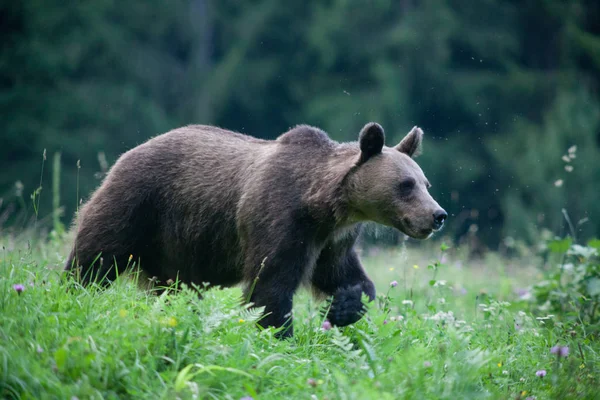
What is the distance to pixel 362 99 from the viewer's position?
1021 inches

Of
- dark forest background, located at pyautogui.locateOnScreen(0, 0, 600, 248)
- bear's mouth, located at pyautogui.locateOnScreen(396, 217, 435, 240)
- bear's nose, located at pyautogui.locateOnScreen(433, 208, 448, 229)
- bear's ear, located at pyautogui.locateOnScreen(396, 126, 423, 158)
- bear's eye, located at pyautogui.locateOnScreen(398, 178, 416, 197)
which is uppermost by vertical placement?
bear's ear, located at pyautogui.locateOnScreen(396, 126, 423, 158)

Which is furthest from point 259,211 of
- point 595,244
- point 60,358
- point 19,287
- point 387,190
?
point 595,244

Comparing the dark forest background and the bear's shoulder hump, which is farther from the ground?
the bear's shoulder hump

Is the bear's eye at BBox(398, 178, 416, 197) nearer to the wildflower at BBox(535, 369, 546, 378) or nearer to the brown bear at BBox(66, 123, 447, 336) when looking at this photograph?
the brown bear at BBox(66, 123, 447, 336)

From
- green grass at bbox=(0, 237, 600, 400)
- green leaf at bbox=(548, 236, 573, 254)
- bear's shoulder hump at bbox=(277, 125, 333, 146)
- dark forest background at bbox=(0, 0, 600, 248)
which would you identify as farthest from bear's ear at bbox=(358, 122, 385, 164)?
dark forest background at bbox=(0, 0, 600, 248)

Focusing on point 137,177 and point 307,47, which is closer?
point 137,177

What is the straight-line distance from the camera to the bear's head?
17.6 ft

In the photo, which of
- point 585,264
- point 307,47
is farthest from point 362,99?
point 585,264

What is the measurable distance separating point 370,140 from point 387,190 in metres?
0.38

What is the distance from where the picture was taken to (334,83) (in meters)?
27.1

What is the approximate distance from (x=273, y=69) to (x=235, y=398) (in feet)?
78.8

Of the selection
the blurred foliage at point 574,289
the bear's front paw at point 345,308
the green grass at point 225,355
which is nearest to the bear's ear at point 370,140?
the bear's front paw at point 345,308

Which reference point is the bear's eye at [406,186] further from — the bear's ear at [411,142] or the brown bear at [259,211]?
the bear's ear at [411,142]

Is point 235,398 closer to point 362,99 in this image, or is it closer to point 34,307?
point 34,307
